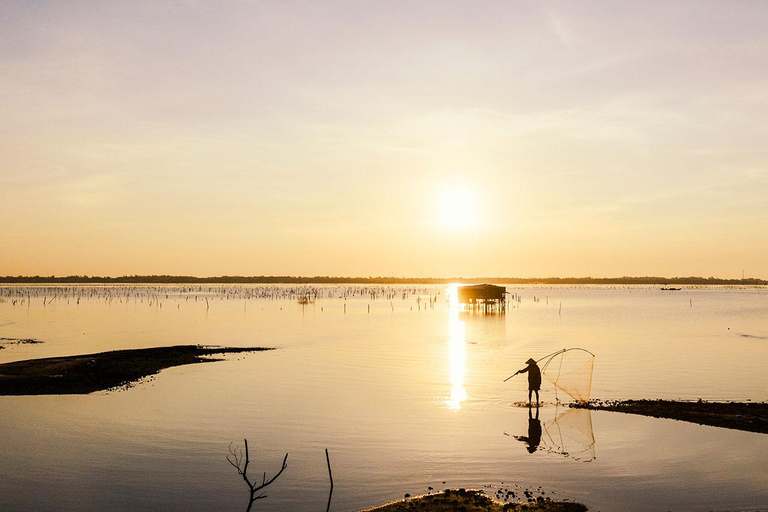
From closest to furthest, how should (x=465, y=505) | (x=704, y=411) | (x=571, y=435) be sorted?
(x=465, y=505) < (x=571, y=435) < (x=704, y=411)

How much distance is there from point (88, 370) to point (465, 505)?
2812 centimetres

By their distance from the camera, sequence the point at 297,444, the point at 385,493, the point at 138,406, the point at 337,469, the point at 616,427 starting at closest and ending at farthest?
the point at 385,493
the point at 337,469
the point at 297,444
the point at 616,427
the point at 138,406

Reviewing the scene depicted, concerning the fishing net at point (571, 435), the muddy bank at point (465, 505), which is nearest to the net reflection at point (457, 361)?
the fishing net at point (571, 435)

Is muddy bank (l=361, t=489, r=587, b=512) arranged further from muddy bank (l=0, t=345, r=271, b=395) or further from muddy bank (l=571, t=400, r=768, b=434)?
muddy bank (l=0, t=345, r=271, b=395)

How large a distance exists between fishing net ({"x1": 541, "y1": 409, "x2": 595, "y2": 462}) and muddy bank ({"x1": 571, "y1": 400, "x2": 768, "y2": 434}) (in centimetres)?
174

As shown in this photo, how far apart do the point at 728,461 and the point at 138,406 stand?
22.8 m

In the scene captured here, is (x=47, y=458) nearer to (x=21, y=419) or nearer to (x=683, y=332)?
(x=21, y=419)

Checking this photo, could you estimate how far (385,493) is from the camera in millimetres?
16797

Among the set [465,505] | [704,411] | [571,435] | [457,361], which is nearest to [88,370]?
[457,361]

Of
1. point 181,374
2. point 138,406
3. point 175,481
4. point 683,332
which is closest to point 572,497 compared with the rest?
point 175,481

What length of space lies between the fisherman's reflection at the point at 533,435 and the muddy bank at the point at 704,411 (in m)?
3.48

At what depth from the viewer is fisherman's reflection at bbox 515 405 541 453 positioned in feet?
70.7

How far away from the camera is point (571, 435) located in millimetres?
23031

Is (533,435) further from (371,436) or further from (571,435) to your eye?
(371,436)
